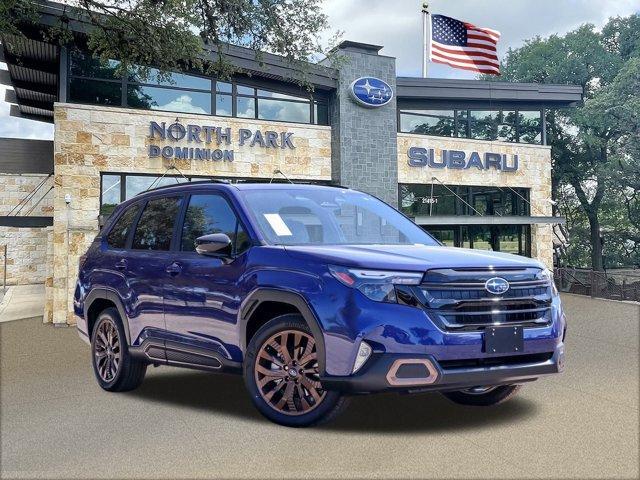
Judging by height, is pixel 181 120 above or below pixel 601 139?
below

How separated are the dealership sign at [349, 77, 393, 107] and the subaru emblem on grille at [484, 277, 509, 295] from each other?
16329 millimetres

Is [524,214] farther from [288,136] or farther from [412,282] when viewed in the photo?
[412,282]

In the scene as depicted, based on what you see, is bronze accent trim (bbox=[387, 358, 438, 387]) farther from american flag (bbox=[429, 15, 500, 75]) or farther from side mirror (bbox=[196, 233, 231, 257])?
A: american flag (bbox=[429, 15, 500, 75])

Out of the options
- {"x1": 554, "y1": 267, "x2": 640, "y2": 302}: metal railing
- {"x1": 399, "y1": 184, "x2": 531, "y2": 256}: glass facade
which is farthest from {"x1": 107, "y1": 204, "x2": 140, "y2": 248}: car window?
{"x1": 554, "y1": 267, "x2": 640, "y2": 302}: metal railing

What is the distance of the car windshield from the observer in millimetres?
5539

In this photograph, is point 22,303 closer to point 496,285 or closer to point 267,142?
point 267,142

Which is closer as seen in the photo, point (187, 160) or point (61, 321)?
point (61, 321)

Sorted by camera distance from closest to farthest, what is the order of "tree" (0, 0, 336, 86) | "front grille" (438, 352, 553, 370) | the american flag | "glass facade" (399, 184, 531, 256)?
"front grille" (438, 352, 553, 370), "tree" (0, 0, 336, 86), "glass facade" (399, 184, 531, 256), the american flag

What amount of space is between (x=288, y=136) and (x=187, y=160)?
3.23 meters

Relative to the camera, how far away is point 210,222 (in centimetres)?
595

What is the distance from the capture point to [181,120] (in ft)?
57.3

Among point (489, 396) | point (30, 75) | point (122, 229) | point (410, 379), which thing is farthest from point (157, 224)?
point (30, 75)

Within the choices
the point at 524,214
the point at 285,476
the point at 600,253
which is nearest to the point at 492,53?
the point at 524,214

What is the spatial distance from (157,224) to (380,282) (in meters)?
2.96
